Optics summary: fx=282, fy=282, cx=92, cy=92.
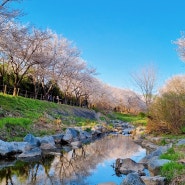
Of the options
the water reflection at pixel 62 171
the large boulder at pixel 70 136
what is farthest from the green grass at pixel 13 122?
the water reflection at pixel 62 171

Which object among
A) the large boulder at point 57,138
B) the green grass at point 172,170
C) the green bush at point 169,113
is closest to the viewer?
the green grass at point 172,170

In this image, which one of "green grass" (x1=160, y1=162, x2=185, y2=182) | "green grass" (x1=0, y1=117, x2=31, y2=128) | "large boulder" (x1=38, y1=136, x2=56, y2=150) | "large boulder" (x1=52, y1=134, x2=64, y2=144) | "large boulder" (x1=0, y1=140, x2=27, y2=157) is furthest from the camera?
"large boulder" (x1=52, y1=134, x2=64, y2=144)

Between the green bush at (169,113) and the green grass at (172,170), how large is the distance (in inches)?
406

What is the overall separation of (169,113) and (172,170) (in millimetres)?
11278

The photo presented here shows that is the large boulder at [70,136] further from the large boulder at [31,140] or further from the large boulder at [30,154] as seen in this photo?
the large boulder at [30,154]

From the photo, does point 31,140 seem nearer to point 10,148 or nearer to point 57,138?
point 10,148

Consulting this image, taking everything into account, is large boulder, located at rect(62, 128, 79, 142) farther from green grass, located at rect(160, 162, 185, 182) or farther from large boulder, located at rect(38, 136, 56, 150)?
green grass, located at rect(160, 162, 185, 182)

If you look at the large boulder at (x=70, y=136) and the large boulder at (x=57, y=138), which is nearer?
the large boulder at (x=57, y=138)

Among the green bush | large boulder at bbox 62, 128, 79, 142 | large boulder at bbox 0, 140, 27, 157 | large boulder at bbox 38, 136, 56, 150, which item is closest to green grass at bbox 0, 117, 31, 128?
large boulder at bbox 38, 136, 56, 150

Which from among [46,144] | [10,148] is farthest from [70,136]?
[10,148]

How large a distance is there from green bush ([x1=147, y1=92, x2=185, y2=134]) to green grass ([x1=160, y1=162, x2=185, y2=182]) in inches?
406

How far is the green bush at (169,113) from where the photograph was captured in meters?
18.6

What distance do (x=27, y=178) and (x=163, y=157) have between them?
16.0 feet

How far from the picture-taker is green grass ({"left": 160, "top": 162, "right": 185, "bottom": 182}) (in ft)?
25.0
